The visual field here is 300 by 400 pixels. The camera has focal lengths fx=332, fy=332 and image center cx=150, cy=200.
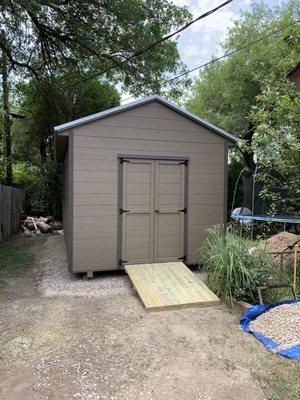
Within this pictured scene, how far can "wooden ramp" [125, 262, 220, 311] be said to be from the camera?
4.25 metres

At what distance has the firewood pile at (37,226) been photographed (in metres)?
11.3

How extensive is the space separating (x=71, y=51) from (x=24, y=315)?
30.5ft

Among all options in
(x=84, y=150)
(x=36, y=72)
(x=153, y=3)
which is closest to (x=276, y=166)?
(x=84, y=150)

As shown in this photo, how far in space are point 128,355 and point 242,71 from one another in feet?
40.6

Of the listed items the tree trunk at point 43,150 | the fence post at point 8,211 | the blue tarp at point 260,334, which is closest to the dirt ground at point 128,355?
the blue tarp at point 260,334

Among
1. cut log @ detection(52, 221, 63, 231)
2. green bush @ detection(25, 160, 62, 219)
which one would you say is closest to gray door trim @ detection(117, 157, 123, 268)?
cut log @ detection(52, 221, 63, 231)

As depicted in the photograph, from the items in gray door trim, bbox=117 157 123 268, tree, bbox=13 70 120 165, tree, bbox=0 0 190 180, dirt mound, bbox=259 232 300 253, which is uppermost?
tree, bbox=0 0 190 180

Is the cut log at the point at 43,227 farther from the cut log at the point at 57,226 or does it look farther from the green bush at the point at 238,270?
the green bush at the point at 238,270

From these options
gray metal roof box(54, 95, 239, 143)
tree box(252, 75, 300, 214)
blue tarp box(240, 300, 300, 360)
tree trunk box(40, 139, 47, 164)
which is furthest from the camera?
tree trunk box(40, 139, 47, 164)

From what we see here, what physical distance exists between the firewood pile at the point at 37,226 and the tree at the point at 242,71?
24.7ft

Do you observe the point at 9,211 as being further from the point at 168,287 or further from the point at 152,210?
the point at 168,287

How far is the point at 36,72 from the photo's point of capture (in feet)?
36.8

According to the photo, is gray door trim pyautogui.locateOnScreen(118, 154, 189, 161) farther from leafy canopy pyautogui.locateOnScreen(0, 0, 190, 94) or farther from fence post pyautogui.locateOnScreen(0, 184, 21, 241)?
fence post pyautogui.locateOnScreen(0, 184, 21, 241)

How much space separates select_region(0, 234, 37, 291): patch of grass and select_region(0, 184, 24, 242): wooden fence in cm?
31
